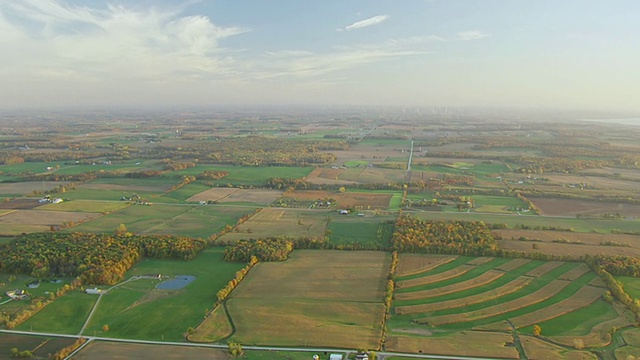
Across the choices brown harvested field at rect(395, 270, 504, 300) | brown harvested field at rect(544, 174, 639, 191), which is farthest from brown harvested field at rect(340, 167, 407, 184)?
brown harvested field at rect(395, 270, 504, 300)

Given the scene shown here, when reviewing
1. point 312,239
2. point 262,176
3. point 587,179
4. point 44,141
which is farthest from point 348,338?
point 44,141

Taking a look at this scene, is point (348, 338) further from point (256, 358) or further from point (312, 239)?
point (312, 239)

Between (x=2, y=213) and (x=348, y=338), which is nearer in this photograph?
(x=348, y=338)

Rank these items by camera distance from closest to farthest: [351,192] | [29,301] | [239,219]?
1. [29,301]
2. [239,219]
3. [351,192]

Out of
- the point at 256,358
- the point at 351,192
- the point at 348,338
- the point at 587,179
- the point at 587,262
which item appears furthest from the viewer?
the point at 587,179

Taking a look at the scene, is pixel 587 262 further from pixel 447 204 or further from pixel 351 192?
pixel 351 192

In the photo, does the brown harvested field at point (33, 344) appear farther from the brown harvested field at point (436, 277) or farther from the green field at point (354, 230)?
the green field at point (354, 230)
